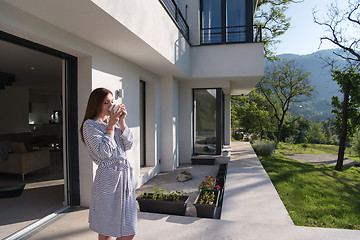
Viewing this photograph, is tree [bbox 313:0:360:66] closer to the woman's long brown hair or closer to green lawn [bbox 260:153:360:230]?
green lawn [bbox 260:153:360:230]

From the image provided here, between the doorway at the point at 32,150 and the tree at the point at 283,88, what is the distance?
644 inches

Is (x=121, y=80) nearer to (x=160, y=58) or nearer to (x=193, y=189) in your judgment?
(x=160, y=58)

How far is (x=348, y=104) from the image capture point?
10.0 metres

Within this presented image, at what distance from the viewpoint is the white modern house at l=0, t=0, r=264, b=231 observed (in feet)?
8.70

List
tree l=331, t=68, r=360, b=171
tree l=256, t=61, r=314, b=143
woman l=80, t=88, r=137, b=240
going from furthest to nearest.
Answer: tree l=256, t=61, r=314, b=143
tree l=331, t=68, r=360, b=171
woman l=80, t=88, r=137, b=240

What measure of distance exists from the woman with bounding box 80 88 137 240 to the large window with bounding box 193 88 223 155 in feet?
20.8

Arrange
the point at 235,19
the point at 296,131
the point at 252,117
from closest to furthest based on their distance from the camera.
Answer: the point at 235,19
the point at 252,117
the point at 296,131

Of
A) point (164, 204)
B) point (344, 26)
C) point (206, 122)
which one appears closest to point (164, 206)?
point (164, 204)

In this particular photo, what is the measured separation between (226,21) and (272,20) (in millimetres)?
11240

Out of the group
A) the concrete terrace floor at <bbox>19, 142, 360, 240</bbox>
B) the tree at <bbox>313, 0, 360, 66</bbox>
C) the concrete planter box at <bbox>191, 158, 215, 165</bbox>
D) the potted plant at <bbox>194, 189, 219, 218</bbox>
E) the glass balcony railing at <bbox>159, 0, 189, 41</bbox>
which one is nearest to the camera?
the concrete terrace floor at <bbox>19, 142, 360, 240</bbox>

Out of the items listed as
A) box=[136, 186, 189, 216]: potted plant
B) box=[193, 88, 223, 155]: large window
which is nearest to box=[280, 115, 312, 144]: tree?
box=[193, 88, 223, 155]: large window

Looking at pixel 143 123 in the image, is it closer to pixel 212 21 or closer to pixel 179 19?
pixel 179 19

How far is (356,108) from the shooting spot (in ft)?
32.7

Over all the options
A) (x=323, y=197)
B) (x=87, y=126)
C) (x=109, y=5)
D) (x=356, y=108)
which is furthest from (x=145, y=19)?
(x=356, y=108)
